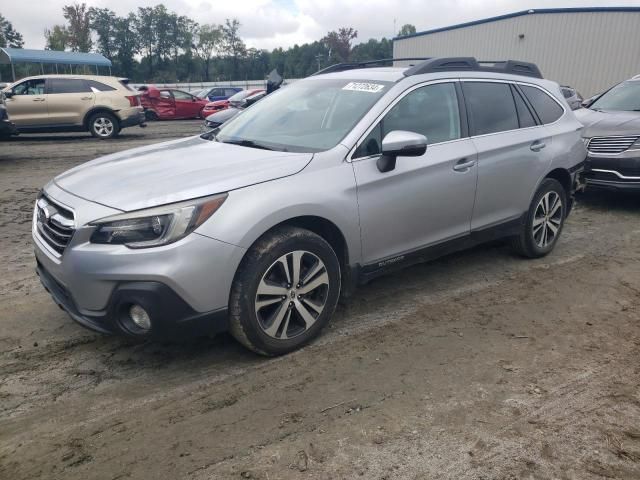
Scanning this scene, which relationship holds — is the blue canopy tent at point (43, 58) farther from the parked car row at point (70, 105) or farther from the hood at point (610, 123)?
the hood at point (610, 123)

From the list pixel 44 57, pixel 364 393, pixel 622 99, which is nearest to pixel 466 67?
pixel 364 393

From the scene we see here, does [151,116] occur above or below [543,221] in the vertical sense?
below

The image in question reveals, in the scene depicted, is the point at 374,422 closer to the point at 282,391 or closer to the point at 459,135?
the point at 282,391

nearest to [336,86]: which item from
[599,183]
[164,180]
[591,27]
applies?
[164,180]

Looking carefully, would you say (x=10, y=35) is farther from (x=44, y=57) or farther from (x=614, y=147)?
(x=614, y=147)

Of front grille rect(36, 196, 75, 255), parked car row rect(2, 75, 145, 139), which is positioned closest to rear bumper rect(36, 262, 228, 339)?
front grille rect(36, 196, 75, 255)

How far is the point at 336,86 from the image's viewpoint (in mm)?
4340

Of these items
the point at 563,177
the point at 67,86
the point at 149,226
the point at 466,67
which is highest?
→ the point at 466,67

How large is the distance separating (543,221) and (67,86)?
13330 millimetres

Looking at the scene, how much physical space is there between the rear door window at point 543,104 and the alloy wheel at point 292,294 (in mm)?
2893

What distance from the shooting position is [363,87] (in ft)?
13.6

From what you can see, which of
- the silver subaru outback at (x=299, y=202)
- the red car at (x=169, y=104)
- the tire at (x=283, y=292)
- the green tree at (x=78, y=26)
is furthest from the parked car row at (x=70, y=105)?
the green tree at (x=78, y=26)

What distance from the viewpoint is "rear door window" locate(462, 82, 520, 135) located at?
4.47 meters

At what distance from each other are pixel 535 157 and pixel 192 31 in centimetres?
9029
